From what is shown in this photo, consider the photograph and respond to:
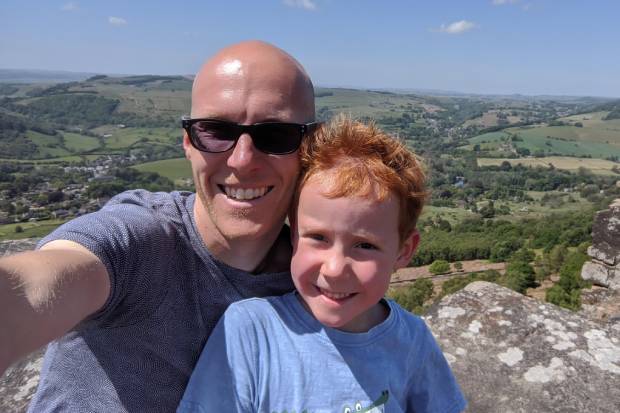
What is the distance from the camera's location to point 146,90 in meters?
184

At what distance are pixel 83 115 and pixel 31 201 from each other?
300ft

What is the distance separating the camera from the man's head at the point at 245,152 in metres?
1.91

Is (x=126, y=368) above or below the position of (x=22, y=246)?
above

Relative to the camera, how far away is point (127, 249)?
165 cm

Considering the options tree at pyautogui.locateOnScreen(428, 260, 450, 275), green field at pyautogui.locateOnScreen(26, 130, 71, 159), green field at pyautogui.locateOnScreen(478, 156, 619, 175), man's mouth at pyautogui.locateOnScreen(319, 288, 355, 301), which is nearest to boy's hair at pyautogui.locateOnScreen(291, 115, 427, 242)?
man's mouth at pyautogui.locateOnScreen(319, 288, 355, 301)

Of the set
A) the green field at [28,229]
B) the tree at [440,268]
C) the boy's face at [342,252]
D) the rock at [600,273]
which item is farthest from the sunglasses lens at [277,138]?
the tree at [440,268]

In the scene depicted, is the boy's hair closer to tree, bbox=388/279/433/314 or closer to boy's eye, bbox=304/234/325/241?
boy's eye, bbox=304/234/325/241

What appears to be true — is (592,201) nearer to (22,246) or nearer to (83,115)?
(22,246)

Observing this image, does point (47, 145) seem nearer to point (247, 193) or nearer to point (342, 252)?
point (247, 193)

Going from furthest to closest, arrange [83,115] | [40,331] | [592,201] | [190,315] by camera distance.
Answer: [83,115] < [592,201] < [190,315] < [40,331]

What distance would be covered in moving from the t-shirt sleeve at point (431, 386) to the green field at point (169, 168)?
2840 inches

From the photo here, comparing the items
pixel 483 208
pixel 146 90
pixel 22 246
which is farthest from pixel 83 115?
pixel 22 246

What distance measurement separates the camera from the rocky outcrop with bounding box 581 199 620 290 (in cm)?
985

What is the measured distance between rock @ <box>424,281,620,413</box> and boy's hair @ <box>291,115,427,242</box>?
138 cm
